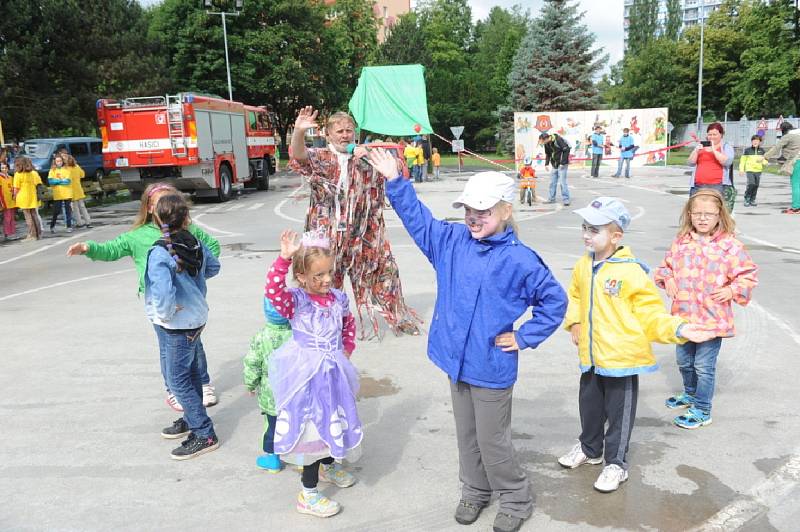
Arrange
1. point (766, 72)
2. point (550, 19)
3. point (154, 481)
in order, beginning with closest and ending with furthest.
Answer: point (154, 481) < point (550, 19) < point (766, 72)

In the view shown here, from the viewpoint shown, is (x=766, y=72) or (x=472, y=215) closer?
(x=472, y=215)

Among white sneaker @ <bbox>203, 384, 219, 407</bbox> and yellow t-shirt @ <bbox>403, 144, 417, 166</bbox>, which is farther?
yellow t-shirt @ <bbox>403, 144, 417, 166</bbox>

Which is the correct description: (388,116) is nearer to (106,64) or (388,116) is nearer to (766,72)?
(106,64)

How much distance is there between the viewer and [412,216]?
3.27m

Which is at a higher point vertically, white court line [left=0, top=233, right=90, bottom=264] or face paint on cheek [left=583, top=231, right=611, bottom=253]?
face paint on cheek [left=583, top=231, right=611, bottom=253]

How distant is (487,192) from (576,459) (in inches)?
68.3

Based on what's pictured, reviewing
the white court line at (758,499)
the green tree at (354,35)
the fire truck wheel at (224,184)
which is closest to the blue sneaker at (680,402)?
the white court line at (758,499)

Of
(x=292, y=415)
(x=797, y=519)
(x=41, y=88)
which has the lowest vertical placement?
(x=797, y=519)

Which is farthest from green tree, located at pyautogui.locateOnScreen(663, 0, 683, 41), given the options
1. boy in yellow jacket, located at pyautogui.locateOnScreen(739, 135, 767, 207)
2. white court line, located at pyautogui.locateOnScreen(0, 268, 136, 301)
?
white court line, located at pyautogui.locateOnScreen(0, 268, 136, 301)

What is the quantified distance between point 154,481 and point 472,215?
2.36m

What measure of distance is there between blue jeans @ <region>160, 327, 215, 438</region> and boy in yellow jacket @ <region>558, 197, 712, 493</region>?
222 cm

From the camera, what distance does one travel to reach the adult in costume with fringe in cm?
518

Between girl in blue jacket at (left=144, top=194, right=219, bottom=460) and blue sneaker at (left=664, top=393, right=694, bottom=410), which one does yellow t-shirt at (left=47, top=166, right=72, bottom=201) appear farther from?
blue sneaker at (left=664, top=393, right=694, bottom=410)

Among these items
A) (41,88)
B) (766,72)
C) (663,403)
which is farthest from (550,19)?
(663,403)
